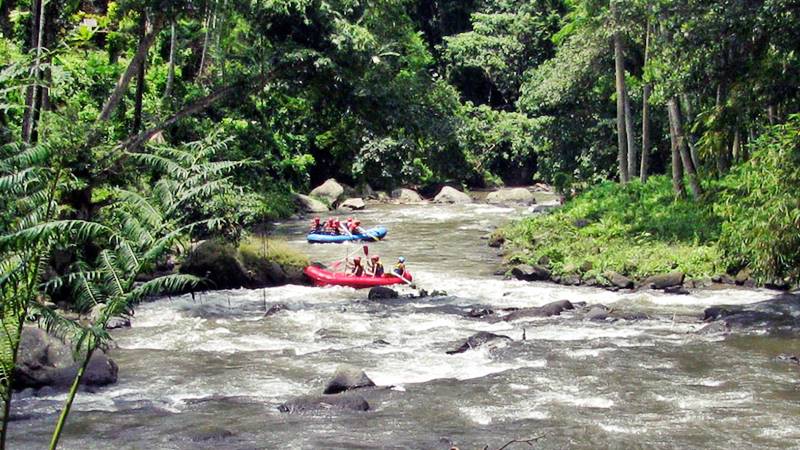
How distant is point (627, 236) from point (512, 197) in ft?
55.2

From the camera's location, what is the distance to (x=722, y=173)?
1110 inches

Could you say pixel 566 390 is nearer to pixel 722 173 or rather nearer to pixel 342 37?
pixel 342 37

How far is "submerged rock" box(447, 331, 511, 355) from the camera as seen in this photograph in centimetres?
1556

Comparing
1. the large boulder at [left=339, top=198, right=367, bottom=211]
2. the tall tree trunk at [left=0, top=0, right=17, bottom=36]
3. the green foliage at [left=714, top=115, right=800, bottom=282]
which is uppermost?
the tall tree trunk at [left=0, top=0, right=17, bottom=36]

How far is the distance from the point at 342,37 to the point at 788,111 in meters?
8.48

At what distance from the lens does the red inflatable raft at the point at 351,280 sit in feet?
72.2

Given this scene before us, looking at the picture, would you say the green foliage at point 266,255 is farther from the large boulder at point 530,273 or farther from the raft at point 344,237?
the raft at point 344,237

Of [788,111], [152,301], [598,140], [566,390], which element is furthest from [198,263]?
[598,140]

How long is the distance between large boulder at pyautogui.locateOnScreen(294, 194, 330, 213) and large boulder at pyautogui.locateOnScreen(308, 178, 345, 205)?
3.29ft

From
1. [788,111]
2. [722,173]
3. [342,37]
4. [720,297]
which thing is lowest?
[720,297]

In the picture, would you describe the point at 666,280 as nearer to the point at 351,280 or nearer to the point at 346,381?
the point at 351,280

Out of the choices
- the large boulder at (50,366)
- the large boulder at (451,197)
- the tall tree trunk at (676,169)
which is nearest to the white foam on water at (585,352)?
the large boulder at (50,366)

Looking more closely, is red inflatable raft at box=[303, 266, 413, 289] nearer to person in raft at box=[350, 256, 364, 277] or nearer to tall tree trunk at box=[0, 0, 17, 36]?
person in raft at box=[350, 256, 364, 277]

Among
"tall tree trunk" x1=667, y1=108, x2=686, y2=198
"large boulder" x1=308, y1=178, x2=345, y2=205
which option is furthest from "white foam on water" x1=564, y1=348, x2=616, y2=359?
"large boulder" x1=308, y1=178, x2=345, y2=205
